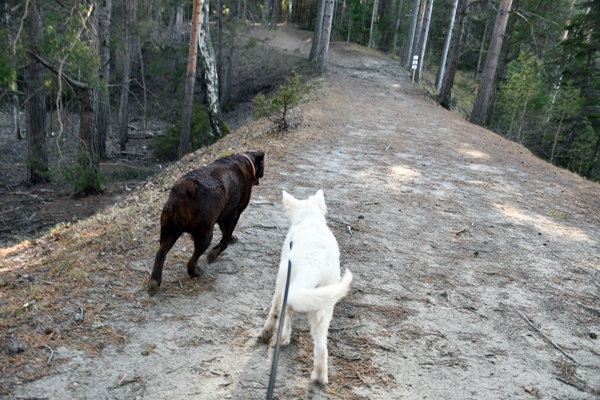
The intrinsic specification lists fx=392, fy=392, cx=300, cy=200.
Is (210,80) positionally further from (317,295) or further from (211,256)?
(317,295)

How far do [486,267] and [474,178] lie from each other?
14.1 feet

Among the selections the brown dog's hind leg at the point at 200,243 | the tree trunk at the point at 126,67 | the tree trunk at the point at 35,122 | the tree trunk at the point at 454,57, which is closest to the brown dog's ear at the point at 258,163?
the brown dog's hind leg at the point at 200,243

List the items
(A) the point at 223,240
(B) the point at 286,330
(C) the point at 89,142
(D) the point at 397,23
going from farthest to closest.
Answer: (D) the point at 397,23 < (C) the point at 89,142 < (A) the point at 223,240 < (B) the point at 286,330

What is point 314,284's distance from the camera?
2830 millimetres

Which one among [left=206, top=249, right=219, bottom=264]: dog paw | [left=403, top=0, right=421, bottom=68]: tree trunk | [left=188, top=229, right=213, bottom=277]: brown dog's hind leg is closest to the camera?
[left=188, top=229, right=213, bottom=277]: brown dog's hind leg

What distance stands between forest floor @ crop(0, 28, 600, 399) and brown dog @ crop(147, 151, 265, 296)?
0.34 m

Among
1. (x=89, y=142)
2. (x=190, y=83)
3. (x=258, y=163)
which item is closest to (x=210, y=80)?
(x=190, y=83)

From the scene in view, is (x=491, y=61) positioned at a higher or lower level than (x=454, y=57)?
lower

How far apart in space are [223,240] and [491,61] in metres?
17.5

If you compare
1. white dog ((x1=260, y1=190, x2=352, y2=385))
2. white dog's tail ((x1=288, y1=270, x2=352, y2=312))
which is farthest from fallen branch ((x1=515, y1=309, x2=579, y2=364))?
white dog's tail ((x1=288, y1=270, x2=352, y2=312))

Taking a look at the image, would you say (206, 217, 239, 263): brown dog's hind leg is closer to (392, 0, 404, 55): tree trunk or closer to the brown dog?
the brown dog

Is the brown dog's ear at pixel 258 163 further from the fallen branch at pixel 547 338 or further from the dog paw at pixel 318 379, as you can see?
the fallen branch at pixel 547 338

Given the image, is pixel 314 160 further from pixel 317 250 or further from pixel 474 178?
pixel 317 250

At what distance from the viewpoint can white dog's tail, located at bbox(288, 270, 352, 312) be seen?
2.52m
